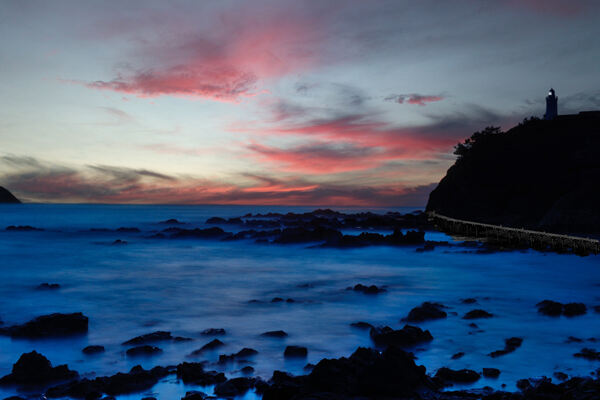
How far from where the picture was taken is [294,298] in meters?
17.9

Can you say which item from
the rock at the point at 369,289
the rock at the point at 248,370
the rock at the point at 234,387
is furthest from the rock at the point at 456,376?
the rock at the point at 369,289

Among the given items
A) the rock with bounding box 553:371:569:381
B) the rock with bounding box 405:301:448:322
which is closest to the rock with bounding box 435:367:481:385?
the rock with bounding box 553:371:569:381

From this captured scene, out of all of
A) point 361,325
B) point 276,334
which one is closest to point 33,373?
point 276,334

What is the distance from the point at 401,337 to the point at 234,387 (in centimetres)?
441

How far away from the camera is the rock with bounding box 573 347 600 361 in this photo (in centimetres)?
901

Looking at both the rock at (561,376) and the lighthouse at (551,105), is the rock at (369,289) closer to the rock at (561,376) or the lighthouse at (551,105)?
the rock at (561,376)

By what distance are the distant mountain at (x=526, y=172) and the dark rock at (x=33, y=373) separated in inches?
1669

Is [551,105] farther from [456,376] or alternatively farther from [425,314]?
[456,376]

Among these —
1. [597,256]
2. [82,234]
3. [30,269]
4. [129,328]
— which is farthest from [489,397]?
[82,234]

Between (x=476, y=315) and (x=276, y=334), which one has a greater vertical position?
(x=476, y=315)

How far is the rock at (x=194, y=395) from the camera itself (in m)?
6.53

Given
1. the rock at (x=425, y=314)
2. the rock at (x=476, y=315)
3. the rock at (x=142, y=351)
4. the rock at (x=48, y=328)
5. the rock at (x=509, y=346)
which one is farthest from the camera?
the rock at (x=476, y=315)

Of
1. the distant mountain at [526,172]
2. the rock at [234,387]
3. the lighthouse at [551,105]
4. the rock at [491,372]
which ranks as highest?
the lighthouse at [551,105]

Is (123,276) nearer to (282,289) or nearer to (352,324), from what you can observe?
(282,289)
